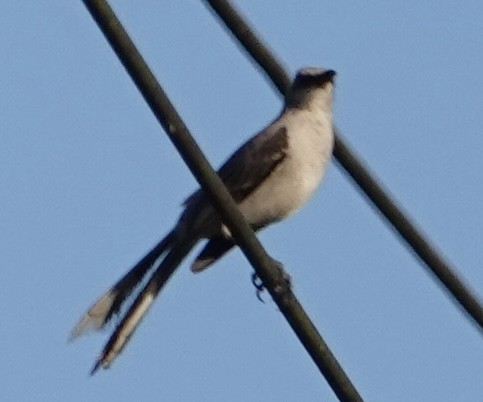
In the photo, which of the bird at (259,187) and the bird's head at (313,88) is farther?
the bird's head at (313,88)

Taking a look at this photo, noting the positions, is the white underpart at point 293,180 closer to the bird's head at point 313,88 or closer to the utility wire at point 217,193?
the bird's head at point 313,88

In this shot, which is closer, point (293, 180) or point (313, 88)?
point (293, 180)

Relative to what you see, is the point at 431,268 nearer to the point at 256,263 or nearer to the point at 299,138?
the point at 256,263

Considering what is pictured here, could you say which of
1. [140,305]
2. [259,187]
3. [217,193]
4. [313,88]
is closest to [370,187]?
[217,193]

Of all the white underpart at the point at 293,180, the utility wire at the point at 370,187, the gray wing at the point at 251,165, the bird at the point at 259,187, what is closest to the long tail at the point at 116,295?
the bird at the point at 259,187

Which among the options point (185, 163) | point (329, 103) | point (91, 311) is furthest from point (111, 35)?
point (329, 103)

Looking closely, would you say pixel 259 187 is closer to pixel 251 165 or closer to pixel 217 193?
pixel 251 165

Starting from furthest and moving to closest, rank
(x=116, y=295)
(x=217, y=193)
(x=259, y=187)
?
(x=259, y=187) < (x=116, y=295) < (x=217, y=193)

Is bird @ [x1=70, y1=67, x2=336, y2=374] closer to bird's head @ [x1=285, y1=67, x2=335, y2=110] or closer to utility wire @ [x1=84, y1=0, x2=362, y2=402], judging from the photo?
bird's head @ [x1=285, y1=67, x2=335, y2=110]
